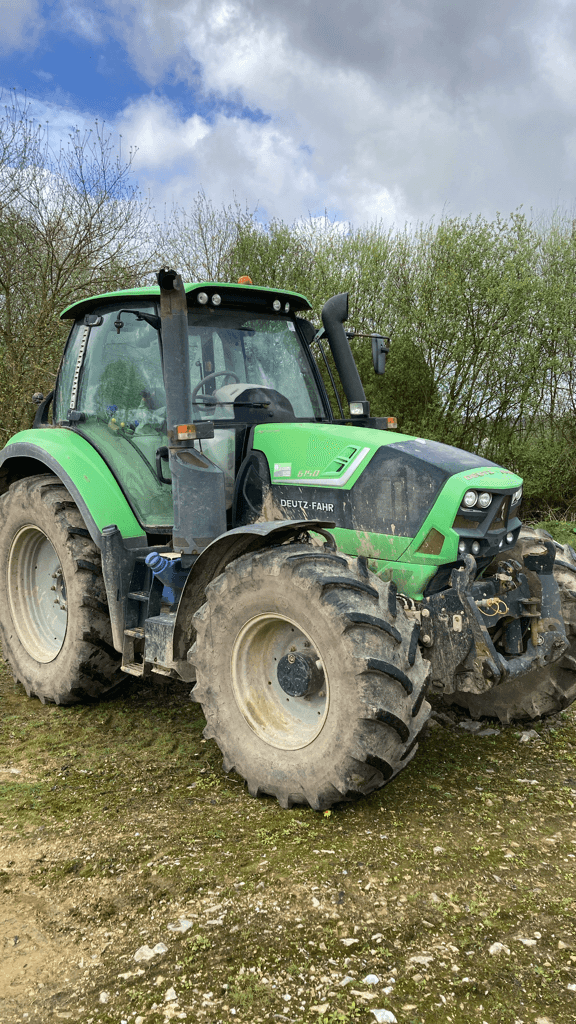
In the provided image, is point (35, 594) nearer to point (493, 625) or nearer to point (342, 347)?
point (342, 347)

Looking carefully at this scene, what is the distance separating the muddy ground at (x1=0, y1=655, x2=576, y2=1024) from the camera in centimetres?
226

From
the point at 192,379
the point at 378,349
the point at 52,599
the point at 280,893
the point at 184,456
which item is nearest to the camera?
the point at 280,893

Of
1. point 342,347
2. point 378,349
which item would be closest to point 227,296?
point 342,347

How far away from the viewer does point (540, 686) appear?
14.3ft

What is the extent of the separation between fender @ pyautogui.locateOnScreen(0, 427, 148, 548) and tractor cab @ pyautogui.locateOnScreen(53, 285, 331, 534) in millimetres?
61

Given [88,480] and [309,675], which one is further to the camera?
[88,480]

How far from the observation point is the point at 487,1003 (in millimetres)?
2215

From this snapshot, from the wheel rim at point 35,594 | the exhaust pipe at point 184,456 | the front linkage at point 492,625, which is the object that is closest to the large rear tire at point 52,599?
the wheel rim at point 35,594

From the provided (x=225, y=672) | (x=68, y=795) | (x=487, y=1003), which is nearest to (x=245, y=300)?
Result: (x=225, y=672)

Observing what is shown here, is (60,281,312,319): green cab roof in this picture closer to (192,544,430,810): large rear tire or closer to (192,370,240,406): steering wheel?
(192,370,240,406): steering wheel

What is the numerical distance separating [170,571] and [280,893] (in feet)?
6.05

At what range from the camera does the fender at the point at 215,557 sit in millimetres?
3535

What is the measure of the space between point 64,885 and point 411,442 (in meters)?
2.51

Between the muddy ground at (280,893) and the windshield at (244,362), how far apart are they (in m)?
2.01
